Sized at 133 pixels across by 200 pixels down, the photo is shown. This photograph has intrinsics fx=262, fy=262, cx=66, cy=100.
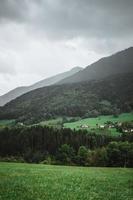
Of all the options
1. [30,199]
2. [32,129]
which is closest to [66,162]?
[32,129]

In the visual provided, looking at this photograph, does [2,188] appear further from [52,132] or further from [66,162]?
[52,132]

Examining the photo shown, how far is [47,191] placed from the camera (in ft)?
72.2

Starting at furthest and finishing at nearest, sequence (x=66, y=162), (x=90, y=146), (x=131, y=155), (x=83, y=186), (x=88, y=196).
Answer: (x=90, y=146)
(x=66, y=162)
(x=131, y=155)
(x=83, y=186)
(x=88, y=196)

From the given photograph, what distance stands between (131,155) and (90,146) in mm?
48831

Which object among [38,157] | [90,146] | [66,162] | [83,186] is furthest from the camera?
[90,146]

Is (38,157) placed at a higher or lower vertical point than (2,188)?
lower

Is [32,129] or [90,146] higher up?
[32,129]

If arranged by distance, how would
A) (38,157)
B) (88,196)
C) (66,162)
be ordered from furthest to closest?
(38,157), (66,162), (88,196)

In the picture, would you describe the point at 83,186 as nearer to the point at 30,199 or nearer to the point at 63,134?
the point at 30,199

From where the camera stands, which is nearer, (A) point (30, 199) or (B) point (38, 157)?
(A) point (30, 199)

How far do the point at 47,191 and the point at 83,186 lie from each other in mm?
4989

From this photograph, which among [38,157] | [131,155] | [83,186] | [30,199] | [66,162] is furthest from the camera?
[38,157]

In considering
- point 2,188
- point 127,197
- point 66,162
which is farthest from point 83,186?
point 66,162

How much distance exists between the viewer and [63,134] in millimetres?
144375
